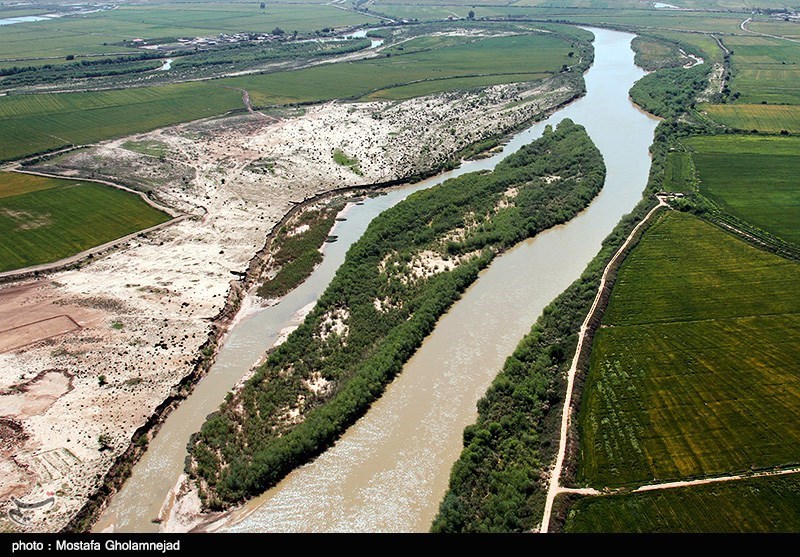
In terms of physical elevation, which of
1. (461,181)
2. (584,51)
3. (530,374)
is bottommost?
(530,374)

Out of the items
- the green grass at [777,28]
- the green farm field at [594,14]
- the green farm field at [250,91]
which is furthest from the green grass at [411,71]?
the green grass at [777,28]

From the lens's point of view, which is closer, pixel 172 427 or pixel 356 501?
pixel 356 501

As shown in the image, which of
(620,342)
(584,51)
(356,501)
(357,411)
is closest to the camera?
(356,501)

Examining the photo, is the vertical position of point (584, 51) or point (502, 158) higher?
point (584, 51)

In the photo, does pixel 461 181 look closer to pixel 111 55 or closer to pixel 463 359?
pixel 463 359

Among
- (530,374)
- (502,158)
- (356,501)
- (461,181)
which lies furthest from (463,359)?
(502,158)

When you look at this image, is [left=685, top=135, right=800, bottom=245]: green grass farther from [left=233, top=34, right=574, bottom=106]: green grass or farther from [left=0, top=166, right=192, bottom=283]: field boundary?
[left=0, top=166, right=192, bottom=283]: field boundary

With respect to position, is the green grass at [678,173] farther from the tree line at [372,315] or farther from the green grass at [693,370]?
the green grass at [693,370]
